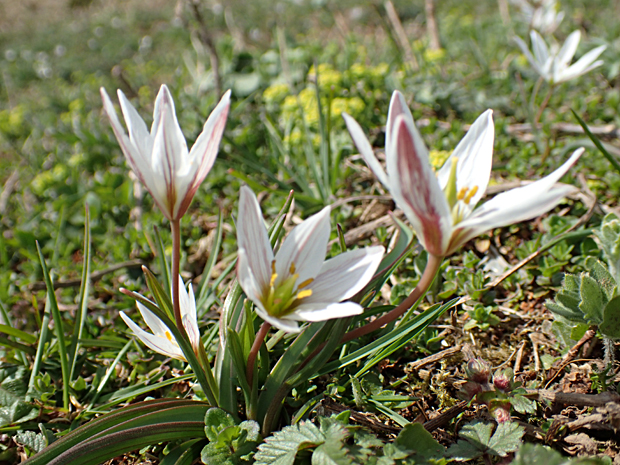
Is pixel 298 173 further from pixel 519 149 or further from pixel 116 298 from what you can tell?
pixel 519 149

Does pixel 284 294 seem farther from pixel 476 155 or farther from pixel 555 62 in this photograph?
pixel 555 62

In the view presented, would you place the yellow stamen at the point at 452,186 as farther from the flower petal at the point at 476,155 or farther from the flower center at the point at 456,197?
the flower petal at the point at 476,155

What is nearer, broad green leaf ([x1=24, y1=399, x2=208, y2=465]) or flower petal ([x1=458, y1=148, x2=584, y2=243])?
flower petal ([x1=458, y1=148, x2=584, y2=243])

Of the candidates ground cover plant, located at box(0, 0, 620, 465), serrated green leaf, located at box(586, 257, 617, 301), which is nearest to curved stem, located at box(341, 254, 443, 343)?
ground cover plant, located at box(0, 0, 620, 465)

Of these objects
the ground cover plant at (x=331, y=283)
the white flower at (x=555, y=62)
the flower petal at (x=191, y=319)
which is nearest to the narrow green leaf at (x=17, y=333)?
the ground cover plant at (x=331, y=283)

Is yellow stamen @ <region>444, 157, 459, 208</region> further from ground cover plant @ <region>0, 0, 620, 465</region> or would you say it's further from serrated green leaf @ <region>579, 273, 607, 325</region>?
serrated green leaf @ <region>579, 273, 607, 325</region>

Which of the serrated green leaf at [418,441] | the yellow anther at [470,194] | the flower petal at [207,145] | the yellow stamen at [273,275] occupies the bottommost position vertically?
the serrated green leaf at [418,441]

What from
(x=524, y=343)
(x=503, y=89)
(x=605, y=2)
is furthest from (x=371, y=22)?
(x=524, y=343)
